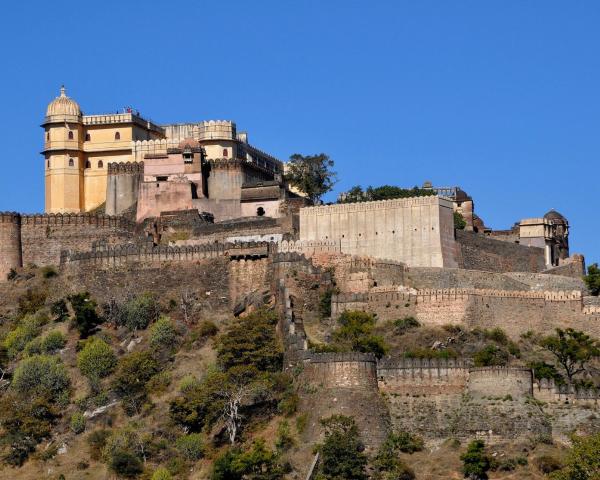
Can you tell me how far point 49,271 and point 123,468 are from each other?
20529mm

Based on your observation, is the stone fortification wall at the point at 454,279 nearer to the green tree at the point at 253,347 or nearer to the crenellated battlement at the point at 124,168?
the green tree at the point at 253,347

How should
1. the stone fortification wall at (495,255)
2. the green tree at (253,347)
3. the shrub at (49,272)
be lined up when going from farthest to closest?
1. the shrub at (49,272)
2. the stone fortification wall at (495,255)
3. the green tree at (253,347)

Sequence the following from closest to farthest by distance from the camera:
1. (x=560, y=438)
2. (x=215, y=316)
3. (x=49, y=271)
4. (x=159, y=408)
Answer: (x=560, y=438) → (x=159, y=408) → (x=215, y=316) → (x=49, y=271)

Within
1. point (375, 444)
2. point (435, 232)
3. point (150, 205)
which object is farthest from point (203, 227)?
point (375, 444)

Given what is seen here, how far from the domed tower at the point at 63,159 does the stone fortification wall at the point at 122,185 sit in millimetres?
2205

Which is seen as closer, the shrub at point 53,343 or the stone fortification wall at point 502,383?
the stone fortification wall at point 502,383

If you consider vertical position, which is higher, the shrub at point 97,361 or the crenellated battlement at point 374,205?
the crenellated battlement at point 374,205

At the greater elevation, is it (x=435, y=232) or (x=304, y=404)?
(x=435, y=232)

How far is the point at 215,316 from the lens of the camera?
3516 inches

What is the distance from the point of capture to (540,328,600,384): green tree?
80.6 meters

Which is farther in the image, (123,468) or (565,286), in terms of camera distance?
(565,286)

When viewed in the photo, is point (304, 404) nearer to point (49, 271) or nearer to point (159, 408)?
point (159, 408)

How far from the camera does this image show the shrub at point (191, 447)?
77688mm

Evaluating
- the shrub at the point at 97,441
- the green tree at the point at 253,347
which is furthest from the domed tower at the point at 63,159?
the shrub at the point at 97,441
